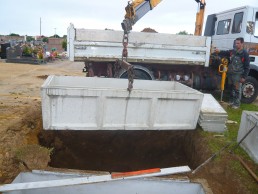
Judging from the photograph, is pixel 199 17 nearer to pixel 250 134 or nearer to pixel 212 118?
pixel 212 118

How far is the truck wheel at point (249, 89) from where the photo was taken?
8.13 meters

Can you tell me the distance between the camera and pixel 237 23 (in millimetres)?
7816

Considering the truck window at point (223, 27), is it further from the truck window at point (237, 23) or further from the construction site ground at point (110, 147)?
the construction site ground at point (110, 147)

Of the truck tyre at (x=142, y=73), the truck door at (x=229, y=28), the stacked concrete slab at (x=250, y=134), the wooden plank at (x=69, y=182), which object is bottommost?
the wooden plank at (x=69, y=182)

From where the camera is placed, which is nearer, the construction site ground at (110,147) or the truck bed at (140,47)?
the construction site ground at (110,147)

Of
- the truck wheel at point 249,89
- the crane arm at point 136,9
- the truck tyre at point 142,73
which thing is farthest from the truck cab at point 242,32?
the truck tyre at point 142,73

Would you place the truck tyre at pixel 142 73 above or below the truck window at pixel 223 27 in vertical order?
below

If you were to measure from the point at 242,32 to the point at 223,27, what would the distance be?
40.7 inches

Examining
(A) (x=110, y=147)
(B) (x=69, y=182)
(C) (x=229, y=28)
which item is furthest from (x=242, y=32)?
(B) (x=69, y=182)

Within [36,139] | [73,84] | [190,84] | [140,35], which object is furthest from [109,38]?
A: [36,139]

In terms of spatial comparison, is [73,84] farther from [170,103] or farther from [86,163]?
[170,103]

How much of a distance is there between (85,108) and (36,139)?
51.7 inches

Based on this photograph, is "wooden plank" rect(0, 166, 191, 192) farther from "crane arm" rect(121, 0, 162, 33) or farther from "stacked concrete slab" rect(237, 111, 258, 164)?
"crane arm" rect(121, 0, 162, 33)

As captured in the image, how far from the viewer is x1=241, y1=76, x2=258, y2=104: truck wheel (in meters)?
8.13
